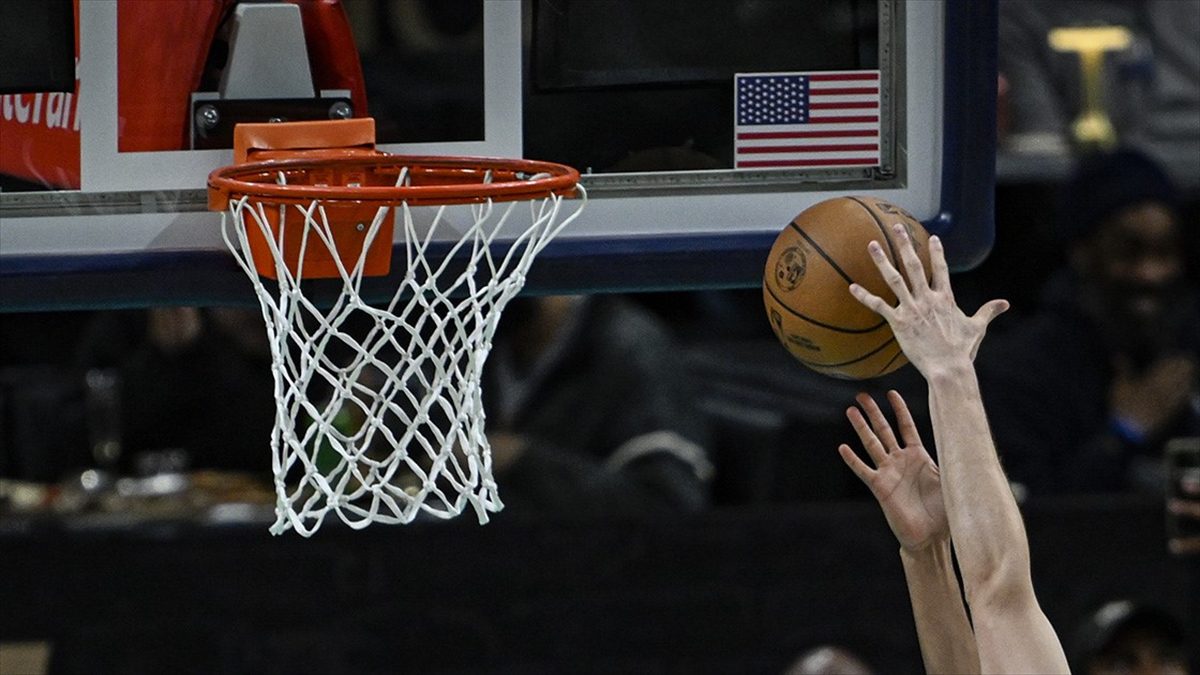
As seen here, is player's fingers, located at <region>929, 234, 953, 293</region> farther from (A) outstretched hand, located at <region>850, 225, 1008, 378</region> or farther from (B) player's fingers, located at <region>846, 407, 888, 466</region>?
(B) player's fingers, located at <region>846, 407, 888, 466</region>

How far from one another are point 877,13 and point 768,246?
41 centimetres

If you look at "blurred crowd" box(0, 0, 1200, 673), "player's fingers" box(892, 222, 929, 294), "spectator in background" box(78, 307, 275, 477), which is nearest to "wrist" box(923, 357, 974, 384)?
"player's fingers" box(892, 222, 929, 294)

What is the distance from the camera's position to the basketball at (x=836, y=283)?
258 centimetres

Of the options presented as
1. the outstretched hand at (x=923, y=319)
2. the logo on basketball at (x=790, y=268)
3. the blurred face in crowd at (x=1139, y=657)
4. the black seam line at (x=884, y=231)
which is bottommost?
the blurred face in crowd at (x=1139, y=657)

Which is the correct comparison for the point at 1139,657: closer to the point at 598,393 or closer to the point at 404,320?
the point at 598,393

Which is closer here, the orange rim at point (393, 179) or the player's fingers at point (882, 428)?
the orange rim at point (393, 179)

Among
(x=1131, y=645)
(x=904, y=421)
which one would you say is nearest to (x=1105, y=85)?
(x=1131, y=645)

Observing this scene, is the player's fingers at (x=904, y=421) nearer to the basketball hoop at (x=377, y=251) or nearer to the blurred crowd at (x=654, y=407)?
the basketball hoop at (x=377, y=251)

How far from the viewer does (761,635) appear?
4898mm

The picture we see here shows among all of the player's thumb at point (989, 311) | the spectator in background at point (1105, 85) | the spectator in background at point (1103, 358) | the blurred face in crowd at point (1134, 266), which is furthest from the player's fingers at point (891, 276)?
the spectator in background at point (1105, 85)

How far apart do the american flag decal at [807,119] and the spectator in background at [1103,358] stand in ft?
8.16

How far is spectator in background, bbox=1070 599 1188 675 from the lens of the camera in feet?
15.6

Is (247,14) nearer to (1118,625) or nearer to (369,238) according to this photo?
(369,238)

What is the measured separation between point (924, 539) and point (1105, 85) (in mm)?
4784
